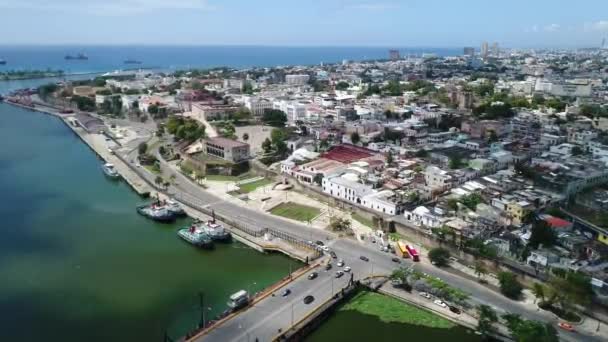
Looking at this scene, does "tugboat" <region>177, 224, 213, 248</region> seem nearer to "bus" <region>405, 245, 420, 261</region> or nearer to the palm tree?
"bus" <region>405, 245, 420, 261</region>

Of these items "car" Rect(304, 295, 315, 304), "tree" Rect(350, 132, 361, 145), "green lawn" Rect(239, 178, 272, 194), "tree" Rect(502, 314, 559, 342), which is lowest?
"green lawn" Rect(239, 178, 272, 194)

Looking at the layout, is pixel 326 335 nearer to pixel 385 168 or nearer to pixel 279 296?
pixel 279 296

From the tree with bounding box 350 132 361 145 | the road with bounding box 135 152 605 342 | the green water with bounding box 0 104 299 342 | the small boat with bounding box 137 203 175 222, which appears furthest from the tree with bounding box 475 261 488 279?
the tree with bounding box 350 132 361 145

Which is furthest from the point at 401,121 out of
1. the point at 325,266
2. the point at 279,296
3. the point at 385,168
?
the point at 279,296

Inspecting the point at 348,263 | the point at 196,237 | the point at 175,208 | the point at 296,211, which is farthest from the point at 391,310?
the point at 175,208

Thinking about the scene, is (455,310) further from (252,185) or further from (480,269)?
(252,185)

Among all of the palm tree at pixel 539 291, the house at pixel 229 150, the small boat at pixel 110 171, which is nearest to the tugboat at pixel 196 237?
the house at pixel 229 150

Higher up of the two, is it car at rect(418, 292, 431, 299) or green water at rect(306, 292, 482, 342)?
car at rect(418, 292, 431, 299)
